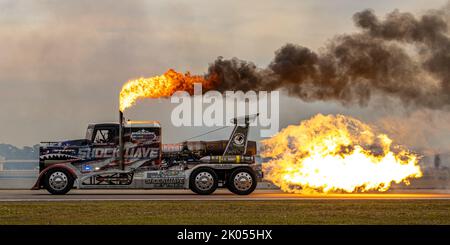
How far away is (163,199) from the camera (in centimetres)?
3572

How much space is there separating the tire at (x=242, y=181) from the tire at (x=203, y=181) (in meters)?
0.68

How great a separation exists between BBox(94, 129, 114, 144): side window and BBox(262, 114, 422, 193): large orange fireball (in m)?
6.98

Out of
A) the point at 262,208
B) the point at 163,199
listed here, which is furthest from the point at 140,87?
the point at 262,208

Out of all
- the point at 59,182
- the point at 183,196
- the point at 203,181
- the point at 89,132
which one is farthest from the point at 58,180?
the point at 203,181

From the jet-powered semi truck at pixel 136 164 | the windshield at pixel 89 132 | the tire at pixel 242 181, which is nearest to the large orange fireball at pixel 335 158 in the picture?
the tire at pixel 242 181

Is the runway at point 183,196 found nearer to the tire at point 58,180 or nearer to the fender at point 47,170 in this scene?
the tire at point 58,180

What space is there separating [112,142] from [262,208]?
391 inches

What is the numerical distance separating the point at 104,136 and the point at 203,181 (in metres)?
4.75

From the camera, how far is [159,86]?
40.4 metres

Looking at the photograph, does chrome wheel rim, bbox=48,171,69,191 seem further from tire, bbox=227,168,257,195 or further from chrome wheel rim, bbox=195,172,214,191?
tire, bbox=227,168,257,195

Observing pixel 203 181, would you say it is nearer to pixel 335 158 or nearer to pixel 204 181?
pixel 204 181

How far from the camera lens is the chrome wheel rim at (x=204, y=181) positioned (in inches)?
1523

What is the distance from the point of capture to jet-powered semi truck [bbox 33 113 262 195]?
38.7 meters
